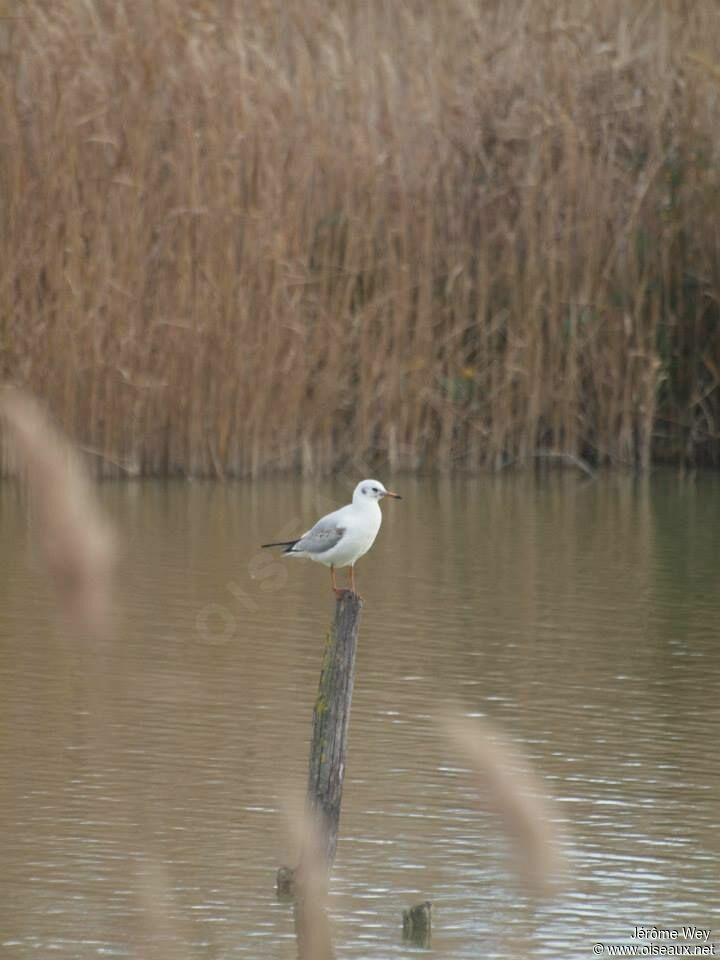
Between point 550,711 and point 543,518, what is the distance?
4667mm

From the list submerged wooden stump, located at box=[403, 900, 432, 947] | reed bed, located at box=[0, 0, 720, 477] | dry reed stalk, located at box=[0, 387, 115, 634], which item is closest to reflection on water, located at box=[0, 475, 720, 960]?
submerged wooden stump, located at box=[403, 900, 432, 947]

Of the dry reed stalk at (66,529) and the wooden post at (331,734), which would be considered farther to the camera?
the wooden post at (331,734)

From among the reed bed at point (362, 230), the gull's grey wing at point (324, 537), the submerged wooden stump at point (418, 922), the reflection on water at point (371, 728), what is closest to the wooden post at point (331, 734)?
the reflection on water at point (371, 728)

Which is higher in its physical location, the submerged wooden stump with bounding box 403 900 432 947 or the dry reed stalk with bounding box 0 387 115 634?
the dry reed stalk with bounding box 0 387 115 634

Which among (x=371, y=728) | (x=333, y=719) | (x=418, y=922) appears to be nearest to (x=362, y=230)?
(x=371, y=728)

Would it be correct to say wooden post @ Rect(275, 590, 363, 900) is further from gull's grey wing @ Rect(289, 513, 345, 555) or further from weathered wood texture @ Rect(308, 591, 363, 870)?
gull's grey wing @ Rect(289, 513, 345, 555)

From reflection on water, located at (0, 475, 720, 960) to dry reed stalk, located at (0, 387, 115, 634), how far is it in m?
1.79

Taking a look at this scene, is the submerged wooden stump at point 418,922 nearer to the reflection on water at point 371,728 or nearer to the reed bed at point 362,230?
the reflection on water at point 371,728

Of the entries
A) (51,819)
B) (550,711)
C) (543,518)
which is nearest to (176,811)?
(51,819)

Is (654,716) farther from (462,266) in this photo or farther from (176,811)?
(462,266)

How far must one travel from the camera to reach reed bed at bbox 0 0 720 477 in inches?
467

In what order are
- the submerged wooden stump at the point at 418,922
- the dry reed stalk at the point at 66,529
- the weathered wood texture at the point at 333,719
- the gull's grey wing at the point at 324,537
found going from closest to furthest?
the dry reed stalk at the point at 66,529
the submerged wooden stump at the point at 418,922
the weathered wood texture at the point at 333,719
the gull's grey wing at the point at 324,537

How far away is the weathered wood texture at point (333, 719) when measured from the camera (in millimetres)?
4855

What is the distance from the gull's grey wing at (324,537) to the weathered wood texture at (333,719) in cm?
114
